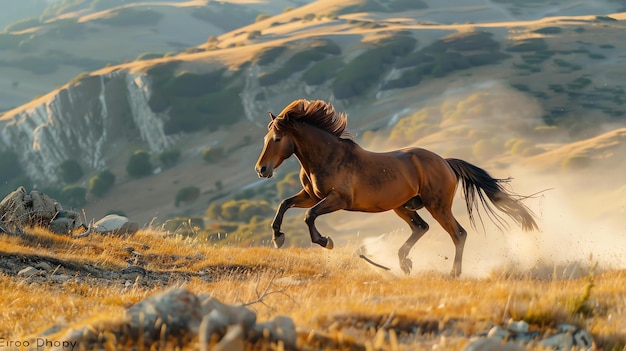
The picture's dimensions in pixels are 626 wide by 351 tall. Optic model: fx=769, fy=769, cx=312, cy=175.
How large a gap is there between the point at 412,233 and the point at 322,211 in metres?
2.39

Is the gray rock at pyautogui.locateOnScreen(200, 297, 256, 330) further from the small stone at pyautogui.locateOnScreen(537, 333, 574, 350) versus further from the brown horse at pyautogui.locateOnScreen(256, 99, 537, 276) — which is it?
the brown horse at pyautogui.locateOnScreen(256, 99, 537, 276)

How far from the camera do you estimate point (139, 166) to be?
149 meters

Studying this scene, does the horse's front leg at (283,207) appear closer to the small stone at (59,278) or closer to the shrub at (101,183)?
the small stone at (59,278)

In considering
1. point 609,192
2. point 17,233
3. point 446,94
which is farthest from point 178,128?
point 17,233

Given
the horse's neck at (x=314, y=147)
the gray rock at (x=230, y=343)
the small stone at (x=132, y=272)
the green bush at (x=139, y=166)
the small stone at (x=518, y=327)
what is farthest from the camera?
the green bush at (x=139, y=166)

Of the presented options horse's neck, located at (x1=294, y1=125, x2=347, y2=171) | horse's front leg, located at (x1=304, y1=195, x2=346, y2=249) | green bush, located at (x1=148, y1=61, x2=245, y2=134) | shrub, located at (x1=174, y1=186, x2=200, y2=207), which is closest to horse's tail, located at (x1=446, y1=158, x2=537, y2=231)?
horse's neck, located at (x1=294, y1=125, x2=347, y2=171)

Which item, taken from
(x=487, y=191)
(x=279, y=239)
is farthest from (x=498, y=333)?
(x=487, y=191)

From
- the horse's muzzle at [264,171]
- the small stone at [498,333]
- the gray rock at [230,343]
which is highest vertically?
the gray rock at [230,343]

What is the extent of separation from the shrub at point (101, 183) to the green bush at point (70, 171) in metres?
8.75

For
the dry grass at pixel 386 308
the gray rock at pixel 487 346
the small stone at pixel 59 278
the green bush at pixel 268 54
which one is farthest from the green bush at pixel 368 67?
the gray rock at pixel 487 346

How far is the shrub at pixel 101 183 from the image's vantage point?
140m

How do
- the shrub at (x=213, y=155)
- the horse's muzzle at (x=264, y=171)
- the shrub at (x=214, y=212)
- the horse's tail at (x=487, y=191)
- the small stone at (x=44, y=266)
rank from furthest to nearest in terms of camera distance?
the shrub at (x=213, y=155) → the shrub at (x=214, y=212) → the horse's tail at (x=487, y=191) → the small stone at (x=44, y=266) → the horse's muzzle at (x=264, y=171)

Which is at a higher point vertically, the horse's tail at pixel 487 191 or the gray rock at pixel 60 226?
the horse's tail at pixel 487 191

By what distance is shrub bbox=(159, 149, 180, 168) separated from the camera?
151750 millimetres
